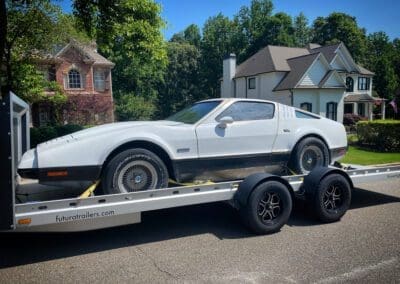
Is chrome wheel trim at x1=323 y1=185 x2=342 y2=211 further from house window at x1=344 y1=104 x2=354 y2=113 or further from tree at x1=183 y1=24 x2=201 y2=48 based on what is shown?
tree at x1=183 y1=24 x2=201 y2=48

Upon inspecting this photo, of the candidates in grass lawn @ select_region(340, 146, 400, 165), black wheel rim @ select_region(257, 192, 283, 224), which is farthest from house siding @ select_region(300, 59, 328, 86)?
black wheel rim @ select_region(257, 192, 283, 224)

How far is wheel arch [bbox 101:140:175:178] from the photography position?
4539mm

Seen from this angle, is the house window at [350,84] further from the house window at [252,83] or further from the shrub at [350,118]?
the house window at [252,83]

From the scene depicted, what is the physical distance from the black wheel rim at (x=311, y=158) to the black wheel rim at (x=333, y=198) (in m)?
0.64

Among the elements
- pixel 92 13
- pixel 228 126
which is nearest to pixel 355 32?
pixel 92 13

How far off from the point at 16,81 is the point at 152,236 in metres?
12.7

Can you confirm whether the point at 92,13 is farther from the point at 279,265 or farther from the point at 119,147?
the point at 279,265

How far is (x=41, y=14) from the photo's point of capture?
13133 mm

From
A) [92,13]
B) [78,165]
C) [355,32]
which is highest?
[355,32]

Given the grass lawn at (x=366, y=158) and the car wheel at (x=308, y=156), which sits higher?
the car wheel at (x=308, y=156)

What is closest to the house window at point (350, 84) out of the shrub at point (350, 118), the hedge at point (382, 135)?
the shrub at point (350, 118)

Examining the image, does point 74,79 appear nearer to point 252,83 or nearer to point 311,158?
point 252,83

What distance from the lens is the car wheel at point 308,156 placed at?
5.79 meters

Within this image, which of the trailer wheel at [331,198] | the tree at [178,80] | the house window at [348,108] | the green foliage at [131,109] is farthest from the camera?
the tree at [178,80]
